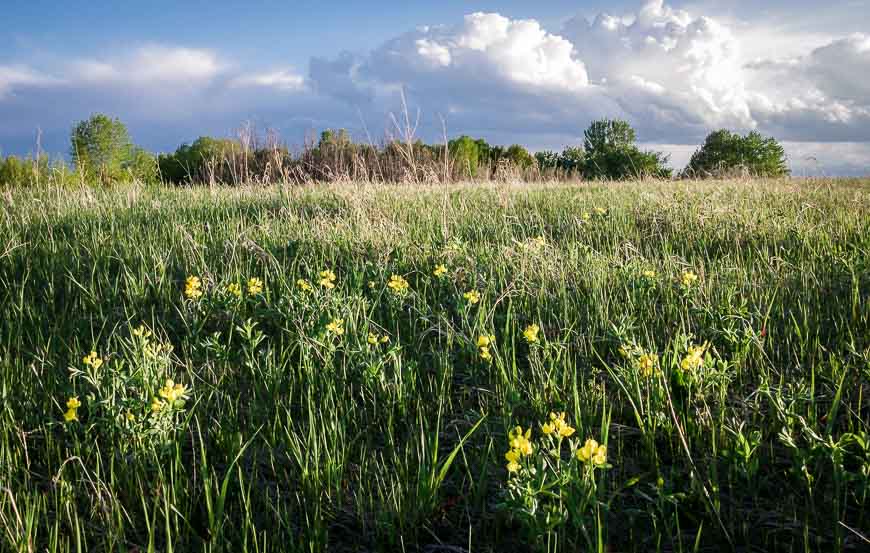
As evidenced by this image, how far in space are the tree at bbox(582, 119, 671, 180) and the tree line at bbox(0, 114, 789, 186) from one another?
0.24 feet

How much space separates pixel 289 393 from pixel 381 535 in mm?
974

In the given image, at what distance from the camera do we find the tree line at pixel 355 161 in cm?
1023

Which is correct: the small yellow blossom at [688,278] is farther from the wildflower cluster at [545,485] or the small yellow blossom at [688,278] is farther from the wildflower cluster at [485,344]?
the wildflower cluster at [545,485]

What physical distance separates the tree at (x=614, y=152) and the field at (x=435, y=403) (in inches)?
1359

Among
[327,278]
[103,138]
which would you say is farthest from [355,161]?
[103,138]

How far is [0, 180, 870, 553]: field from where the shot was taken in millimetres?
1730

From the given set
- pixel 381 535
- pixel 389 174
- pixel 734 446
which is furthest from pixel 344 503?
pixel 389 174

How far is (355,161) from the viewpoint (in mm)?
8789

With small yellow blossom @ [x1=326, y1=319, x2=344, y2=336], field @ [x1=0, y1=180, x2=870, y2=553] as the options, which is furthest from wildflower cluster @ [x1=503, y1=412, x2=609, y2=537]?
small yellow blossom @ [x1=326, y1=319, x2=344, y2=336]

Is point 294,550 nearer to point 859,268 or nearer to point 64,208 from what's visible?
Result: point 859,268

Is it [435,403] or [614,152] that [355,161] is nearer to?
[435,403]

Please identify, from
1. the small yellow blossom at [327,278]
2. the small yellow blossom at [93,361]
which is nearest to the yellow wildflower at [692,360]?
the small yellow blossom at [327,278]

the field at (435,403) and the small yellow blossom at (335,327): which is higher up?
the small yellow blossom at (335,327)

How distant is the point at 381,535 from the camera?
171cm
